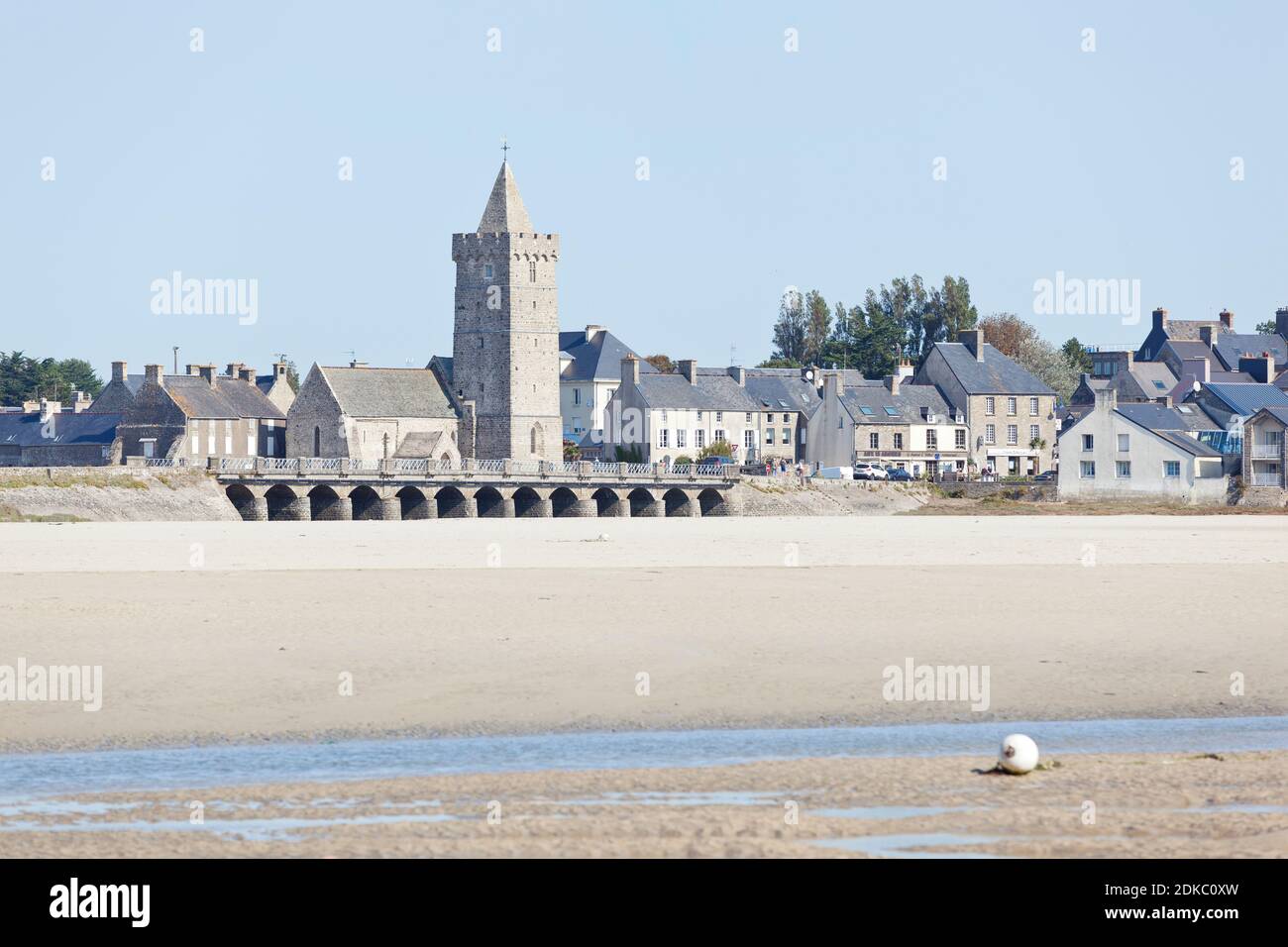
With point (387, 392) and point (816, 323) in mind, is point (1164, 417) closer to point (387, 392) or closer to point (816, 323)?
point (387, 392)

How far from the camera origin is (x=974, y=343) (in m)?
108

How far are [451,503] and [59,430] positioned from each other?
99.0ft

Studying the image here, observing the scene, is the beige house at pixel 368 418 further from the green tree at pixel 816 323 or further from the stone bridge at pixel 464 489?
the green tree at pixel 816 323

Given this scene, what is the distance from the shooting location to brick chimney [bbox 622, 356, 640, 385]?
336 feet

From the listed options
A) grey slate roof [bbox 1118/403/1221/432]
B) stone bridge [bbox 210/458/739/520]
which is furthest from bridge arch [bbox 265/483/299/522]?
grey slate roof [bbox 1118/403/1221/432]

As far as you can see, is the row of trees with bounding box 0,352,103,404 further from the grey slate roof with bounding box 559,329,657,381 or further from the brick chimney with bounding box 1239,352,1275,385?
the brick chimney with bounding box 1239,352,1275,385

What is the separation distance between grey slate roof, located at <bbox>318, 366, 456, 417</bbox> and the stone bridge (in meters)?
5.22

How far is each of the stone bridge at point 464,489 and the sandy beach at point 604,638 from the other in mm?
36914

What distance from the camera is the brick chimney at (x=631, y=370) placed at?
102 m

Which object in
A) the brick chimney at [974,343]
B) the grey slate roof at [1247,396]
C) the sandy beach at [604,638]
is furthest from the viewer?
the brick chimney at [974,343]

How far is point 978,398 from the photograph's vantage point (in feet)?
342

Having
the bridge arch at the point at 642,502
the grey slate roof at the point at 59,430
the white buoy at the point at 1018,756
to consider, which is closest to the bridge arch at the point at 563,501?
the bridge arch at the point at 642,502

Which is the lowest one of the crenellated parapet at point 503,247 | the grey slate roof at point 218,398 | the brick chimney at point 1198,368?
the grey slate roof at point 218,398
